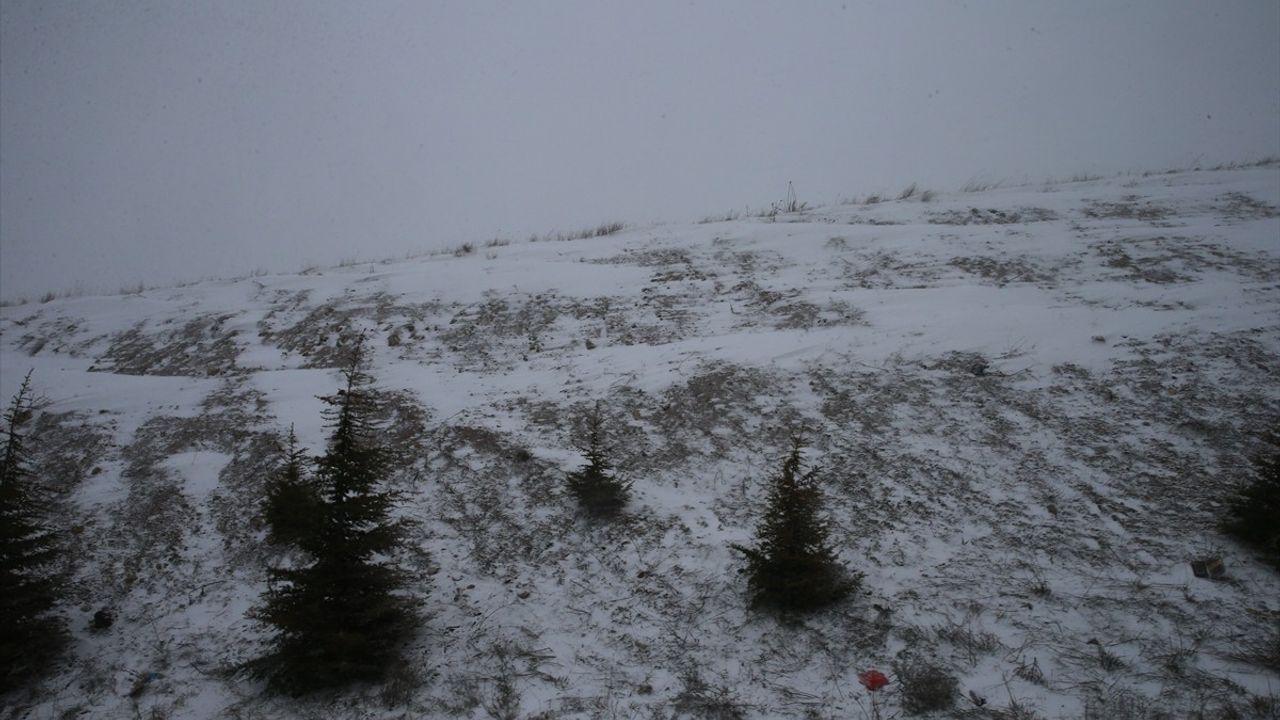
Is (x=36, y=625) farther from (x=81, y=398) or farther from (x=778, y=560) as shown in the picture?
(x=778, y=560)

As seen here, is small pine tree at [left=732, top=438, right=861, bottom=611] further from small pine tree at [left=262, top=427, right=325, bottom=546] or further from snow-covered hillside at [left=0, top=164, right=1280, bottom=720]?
small pine tree at [left=262, top=427, right=325, bottom=546]

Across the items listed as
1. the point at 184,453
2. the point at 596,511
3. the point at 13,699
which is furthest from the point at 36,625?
the point at 596,511

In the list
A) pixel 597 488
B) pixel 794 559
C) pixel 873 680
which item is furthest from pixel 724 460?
pixel 873 680

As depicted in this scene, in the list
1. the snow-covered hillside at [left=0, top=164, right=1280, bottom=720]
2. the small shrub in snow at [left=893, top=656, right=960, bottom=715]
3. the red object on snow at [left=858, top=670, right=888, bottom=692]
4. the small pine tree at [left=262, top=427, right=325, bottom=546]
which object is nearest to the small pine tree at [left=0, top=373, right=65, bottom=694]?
the snow-covered hillside at [left=0, top=164, right=1280, bottom=720]

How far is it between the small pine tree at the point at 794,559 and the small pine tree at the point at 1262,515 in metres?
3.58

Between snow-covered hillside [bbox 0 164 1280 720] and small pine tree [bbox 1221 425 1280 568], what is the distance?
21cm

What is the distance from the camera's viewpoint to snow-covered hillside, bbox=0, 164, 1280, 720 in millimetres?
4727

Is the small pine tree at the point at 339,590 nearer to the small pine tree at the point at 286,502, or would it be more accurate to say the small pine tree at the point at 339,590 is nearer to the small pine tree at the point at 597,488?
the small pine tree at the point at 286,502

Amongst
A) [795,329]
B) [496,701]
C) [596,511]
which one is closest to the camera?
[496,701]

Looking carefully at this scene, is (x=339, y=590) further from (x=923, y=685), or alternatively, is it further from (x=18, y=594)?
(x=923, y=685)

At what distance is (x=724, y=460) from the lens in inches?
285

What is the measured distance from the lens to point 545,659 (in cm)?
500

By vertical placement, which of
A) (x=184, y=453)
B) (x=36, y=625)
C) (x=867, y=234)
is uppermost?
(x=867, y=234)

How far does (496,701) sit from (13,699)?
401 centimetres
